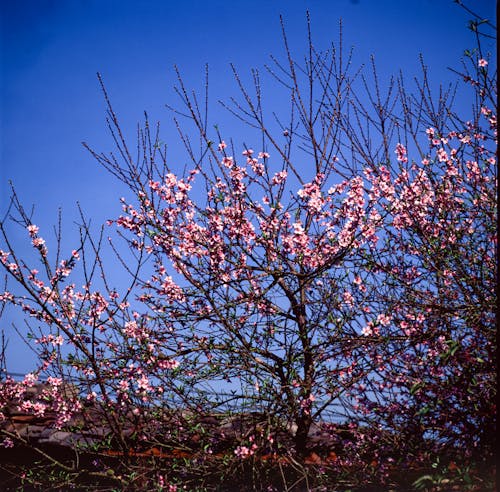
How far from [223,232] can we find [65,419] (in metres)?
2.41

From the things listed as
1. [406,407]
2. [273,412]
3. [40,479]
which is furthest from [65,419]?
[406,407]

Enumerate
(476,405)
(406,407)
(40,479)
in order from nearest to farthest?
(476,405) < (406,407) < (40,479)

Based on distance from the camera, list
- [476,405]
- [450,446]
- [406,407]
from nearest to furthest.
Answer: [476,405] → [450,446] → [406,407]

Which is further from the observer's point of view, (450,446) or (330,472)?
(330,472)

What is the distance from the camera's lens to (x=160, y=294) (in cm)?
595

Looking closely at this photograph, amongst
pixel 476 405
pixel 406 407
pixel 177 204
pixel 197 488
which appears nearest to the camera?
pixel 476 405

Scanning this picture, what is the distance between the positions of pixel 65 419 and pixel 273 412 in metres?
2.04

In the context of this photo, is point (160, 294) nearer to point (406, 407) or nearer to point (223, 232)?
point (223, 232)

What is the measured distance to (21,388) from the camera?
20.0ft

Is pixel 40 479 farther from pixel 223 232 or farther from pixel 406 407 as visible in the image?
pixel 406 407

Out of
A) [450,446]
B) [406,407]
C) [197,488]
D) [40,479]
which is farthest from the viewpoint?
[40,479]

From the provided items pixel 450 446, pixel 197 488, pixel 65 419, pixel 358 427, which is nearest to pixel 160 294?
pixel 65 419

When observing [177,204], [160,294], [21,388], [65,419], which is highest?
[177,204]

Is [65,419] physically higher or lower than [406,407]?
higher
